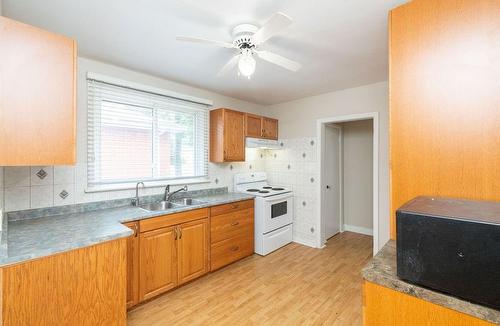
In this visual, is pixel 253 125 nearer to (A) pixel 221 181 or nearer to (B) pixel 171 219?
(A) pixel 221 181

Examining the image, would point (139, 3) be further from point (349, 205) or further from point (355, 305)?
point (349, 205)

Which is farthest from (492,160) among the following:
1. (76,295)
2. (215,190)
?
(215,190)

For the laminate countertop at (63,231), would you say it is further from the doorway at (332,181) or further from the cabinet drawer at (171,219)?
the doorway at (332,181)

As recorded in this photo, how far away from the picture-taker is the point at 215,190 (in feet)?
11.1

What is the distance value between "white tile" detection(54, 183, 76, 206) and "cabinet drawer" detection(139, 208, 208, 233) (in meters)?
0.76

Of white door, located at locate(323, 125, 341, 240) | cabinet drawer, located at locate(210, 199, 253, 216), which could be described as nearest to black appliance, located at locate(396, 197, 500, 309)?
cabinet drawer, located at locate(210, 199, 253, 216)

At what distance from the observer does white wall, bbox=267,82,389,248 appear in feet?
9.55

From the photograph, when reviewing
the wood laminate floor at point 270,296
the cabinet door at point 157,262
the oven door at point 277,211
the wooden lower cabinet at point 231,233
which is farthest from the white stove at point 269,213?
the cabinet door at point 157,262

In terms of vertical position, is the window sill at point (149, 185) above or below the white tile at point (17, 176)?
below

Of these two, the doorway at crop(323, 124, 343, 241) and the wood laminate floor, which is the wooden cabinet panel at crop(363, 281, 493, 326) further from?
the doorway at crop(323, 124, 343, 241)

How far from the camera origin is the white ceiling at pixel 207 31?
4.84 ft

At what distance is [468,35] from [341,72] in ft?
5.30

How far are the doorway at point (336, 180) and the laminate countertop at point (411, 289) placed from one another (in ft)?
7.30

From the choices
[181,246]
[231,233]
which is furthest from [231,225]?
[181,246]
